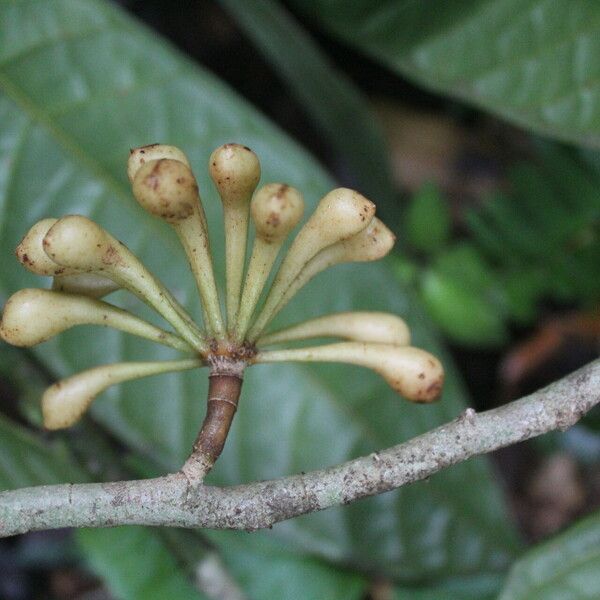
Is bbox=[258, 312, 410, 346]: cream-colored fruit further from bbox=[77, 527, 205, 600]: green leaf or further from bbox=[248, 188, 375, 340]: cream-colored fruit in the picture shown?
bbox=[77, 527, 205, 600]: green leaf

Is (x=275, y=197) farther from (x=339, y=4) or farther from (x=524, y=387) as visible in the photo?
(x=524, y=387)

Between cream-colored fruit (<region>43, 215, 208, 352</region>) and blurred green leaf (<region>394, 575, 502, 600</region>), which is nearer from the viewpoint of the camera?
cream-colored fruit (<region>43, 215, 208, 352</region>)

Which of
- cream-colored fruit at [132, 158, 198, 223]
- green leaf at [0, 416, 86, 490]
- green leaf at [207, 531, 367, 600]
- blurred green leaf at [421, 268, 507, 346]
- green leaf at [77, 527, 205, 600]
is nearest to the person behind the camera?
cream-colored fruit at [132, 158, 198, 223]

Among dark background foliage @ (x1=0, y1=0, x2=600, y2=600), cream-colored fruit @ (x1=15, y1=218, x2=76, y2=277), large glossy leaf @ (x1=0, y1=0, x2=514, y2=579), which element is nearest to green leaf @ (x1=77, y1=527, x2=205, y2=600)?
dark background foliage @ (x1=0, y1=0, x2=600, y2=600)

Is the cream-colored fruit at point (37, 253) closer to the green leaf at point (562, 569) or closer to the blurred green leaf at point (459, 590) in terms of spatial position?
the green leaf at point (562, 569)

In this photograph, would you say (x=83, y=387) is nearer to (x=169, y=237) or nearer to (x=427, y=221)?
(x=169, y=237)
